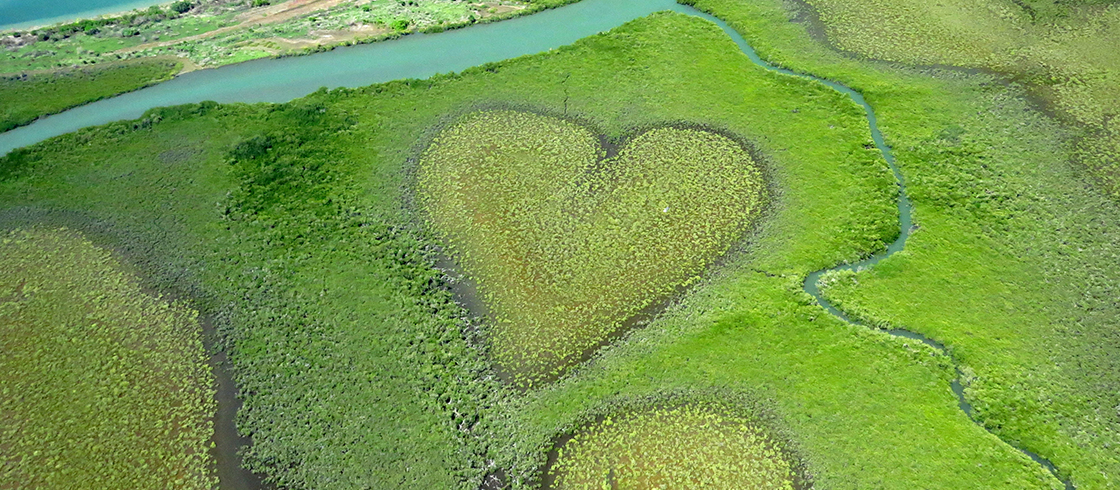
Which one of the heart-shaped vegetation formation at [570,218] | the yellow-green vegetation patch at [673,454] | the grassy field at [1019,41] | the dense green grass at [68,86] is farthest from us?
the dense green grass at [68,86]

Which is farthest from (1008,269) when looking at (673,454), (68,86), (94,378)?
(68,86)

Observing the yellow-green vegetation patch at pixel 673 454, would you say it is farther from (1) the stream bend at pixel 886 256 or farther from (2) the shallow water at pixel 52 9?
(2) the shallow water at pixel 52 9

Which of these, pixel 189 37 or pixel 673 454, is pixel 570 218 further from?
pixel 189 37

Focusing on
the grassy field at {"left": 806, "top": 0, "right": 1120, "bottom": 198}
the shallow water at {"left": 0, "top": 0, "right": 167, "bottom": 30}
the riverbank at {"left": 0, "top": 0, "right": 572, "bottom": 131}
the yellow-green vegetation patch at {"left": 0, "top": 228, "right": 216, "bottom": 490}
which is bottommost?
the yellow-green vegetation patch at {"left": 0, "top": 228, "right": 216, "bottom": 490}

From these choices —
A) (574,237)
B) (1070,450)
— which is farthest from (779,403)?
(574,237)

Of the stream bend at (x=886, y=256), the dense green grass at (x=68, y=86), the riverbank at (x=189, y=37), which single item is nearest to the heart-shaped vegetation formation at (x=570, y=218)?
the stream bend at (x=886, y=256)

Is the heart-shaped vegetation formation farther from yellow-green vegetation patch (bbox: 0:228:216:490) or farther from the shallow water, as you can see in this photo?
the shallow water

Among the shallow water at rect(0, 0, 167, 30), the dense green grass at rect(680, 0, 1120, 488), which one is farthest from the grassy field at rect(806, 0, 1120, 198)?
the shallow water at rect(0, 0, 167, 30)
